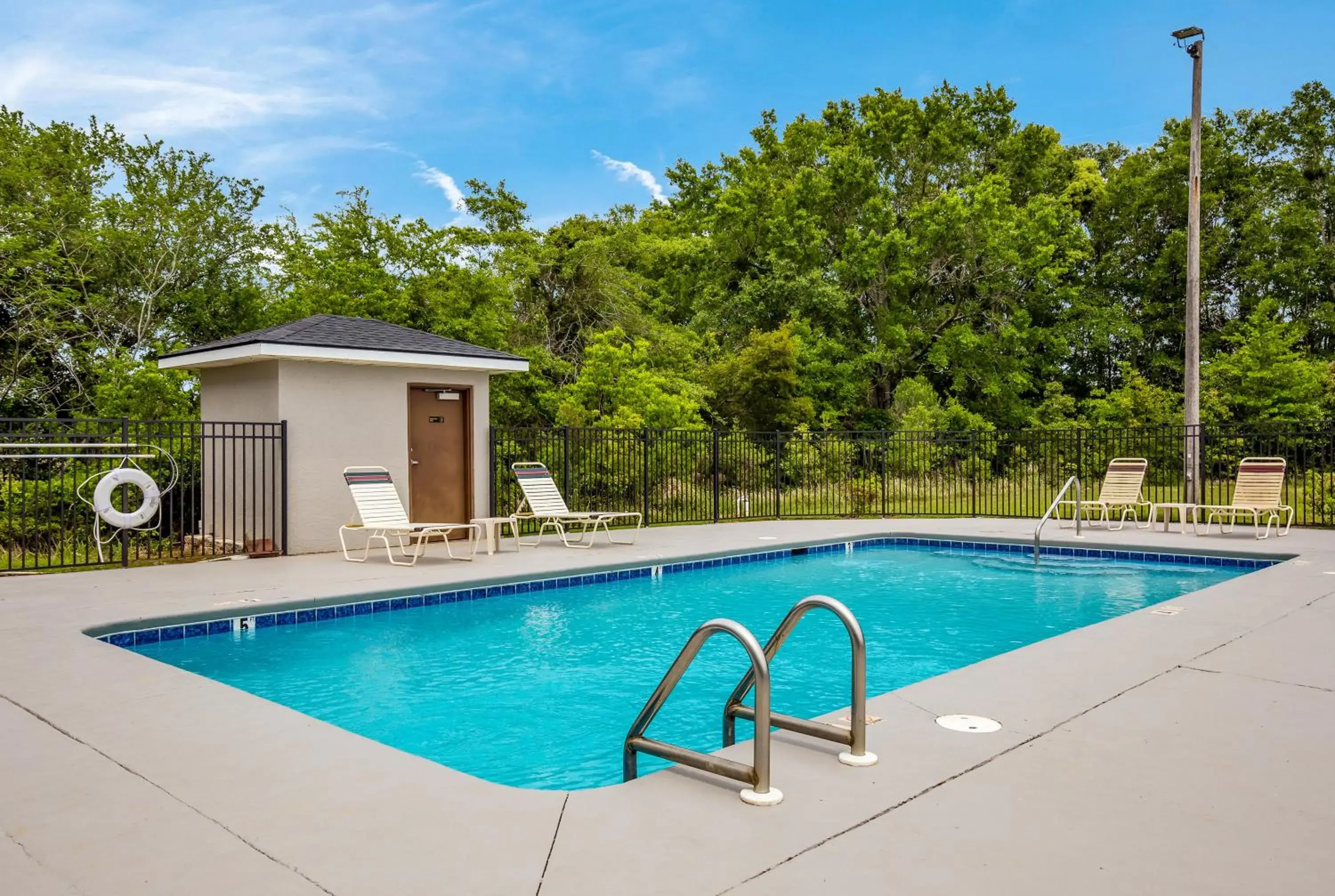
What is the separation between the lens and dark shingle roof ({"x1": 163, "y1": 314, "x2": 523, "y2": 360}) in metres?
10.4

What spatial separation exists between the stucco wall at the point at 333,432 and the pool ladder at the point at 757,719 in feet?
26.8

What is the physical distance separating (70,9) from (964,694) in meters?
23.9

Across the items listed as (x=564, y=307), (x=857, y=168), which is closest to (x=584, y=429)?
(x=564, y=307)

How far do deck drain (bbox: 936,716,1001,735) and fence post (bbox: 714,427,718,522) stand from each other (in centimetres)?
1059

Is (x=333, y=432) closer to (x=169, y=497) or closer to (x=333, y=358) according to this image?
(x=333, y=358)

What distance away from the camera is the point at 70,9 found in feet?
65.5

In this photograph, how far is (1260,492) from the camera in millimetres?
12016

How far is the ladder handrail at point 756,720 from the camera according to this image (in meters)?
2.89

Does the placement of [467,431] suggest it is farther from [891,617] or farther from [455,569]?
[891,617]

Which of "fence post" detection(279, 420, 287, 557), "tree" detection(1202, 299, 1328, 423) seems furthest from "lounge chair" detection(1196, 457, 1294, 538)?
"tree" detection(1202, 299, 1328, 423)

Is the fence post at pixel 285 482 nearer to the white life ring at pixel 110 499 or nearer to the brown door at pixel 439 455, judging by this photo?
the white life ring at pixel 110 499

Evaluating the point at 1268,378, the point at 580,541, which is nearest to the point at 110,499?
the point at 580,541

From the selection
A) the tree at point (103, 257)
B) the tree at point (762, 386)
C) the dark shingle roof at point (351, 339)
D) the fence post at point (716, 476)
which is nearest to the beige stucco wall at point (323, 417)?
the dark shingle roof at point (351, 339)

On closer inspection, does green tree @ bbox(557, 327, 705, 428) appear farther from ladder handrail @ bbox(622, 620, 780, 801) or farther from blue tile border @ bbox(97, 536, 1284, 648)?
ladder handrail @ bbox(622, 620, 780, 801)
